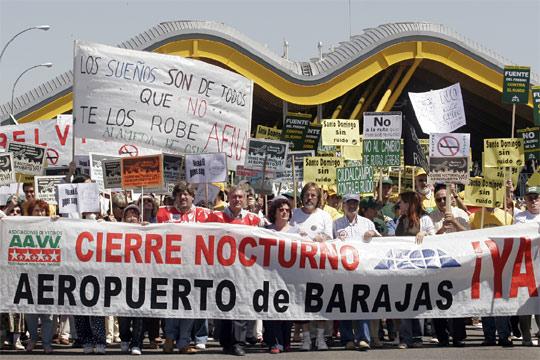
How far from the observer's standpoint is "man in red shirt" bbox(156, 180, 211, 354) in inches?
578

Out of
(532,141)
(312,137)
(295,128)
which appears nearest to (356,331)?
(295,128)

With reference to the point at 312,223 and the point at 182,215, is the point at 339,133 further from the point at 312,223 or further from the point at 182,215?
the point at 182,215

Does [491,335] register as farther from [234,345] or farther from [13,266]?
[13,266]

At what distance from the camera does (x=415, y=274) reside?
1498 cm

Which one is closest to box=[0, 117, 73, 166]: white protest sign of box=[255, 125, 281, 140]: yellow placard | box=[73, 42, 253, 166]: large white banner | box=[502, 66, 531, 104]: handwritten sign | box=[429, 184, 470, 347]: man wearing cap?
box=[255, 125, 281, 140]: yellow placard

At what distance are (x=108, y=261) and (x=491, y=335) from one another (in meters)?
4.17

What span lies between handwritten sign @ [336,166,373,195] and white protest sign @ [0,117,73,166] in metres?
5.39

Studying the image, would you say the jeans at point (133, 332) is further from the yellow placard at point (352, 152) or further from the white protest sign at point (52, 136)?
the yellow placard at point (352, 152)

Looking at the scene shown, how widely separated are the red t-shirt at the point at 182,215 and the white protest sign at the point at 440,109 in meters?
9.67

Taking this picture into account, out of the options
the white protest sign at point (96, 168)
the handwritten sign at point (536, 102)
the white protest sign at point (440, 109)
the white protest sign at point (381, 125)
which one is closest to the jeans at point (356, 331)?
the white protest sign at point (96, 168)

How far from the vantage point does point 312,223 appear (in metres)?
15.1

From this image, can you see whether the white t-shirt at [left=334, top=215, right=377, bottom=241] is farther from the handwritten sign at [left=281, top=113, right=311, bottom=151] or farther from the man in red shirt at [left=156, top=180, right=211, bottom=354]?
the handwritten sign at [left=281, top=113, right=311, bottom=151]

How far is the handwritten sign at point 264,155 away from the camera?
20188 mm

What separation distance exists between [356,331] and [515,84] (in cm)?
1067
